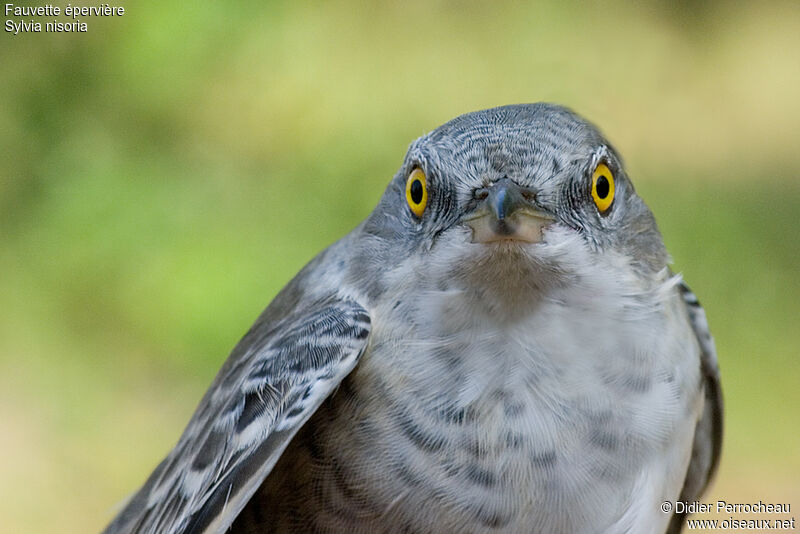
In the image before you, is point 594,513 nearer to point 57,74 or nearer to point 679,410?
point 679,410

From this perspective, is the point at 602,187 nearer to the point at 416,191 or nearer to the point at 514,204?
the point at 514,204

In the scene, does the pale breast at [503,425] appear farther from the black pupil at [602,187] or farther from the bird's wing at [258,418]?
the black pupil at [602,187]

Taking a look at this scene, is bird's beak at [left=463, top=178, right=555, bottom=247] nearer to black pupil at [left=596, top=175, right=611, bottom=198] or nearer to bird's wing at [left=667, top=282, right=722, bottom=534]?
black pupil at [left=596, top=175, right=611, bottom=198]

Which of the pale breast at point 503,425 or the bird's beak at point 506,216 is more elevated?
the bird's beak at point 506,216

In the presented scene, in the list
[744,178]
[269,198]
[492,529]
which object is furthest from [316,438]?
[744,178]

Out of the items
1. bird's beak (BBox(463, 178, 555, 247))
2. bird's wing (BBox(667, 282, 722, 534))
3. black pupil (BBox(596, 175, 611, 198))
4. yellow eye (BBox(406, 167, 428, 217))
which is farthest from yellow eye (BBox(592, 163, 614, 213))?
bird's wing (BBox(667, 282, 722, 534))

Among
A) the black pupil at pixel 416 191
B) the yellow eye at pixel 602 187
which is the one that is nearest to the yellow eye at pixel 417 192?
the black pupil at pixel 416 191

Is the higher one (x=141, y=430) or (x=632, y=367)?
(x=632, y=367)
